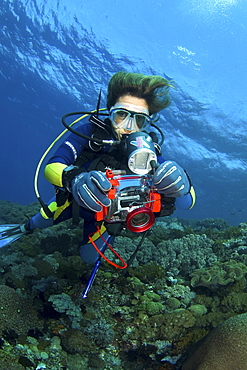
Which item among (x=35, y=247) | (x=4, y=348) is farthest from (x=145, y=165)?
(x=35, y=247)

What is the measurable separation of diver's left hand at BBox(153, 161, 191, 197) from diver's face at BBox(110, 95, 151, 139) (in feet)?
4.14

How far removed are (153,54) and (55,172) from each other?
22453 millimetres

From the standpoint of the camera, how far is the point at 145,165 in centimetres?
252

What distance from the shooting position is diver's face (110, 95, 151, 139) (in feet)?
11.5

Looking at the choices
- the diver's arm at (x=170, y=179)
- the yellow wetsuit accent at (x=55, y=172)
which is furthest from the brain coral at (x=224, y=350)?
the yellow wetsuit accent at (x=55, y=172)

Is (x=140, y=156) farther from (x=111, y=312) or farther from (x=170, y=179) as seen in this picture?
(x=111, y=312)

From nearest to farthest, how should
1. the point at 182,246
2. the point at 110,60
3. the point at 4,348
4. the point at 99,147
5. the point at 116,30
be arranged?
the point at 4,348
the point at 99,147
the point at 182,246
the point at 116,30
the point at 110,60

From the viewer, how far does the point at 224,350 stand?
2.89 metres

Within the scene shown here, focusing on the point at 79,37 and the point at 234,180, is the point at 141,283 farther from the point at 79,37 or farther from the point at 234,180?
the point at 234,180

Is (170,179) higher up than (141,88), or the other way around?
(141,88)

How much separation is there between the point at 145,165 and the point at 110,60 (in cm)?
2360

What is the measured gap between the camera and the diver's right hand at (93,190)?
2240mm

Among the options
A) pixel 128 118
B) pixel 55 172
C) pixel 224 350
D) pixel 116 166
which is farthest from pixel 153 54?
pixel 224 350

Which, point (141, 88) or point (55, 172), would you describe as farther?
point (141, 88)
